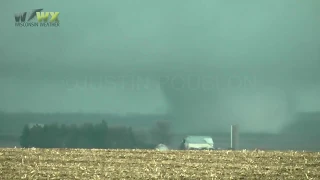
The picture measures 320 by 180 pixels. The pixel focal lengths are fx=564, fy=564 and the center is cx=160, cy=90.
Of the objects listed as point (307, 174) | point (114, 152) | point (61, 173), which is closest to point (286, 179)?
point (307, 174)

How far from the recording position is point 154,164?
733 cm

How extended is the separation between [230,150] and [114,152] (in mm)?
1582

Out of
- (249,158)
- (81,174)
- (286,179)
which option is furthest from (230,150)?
(81,174)

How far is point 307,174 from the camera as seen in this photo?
23.5 feet

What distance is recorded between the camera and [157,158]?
750cm

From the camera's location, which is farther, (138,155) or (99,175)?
(138,155)

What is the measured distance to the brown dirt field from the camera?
709 cm

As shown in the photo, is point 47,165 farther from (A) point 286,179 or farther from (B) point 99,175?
(A) point 286,179

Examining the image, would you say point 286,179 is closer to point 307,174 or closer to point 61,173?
point 307,174

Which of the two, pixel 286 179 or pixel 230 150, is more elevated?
pixel 230 150

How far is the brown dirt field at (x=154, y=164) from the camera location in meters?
7.09

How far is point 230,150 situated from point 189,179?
39.1 inches

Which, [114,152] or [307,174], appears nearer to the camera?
[307,174]

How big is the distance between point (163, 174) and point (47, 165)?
1.54 m
